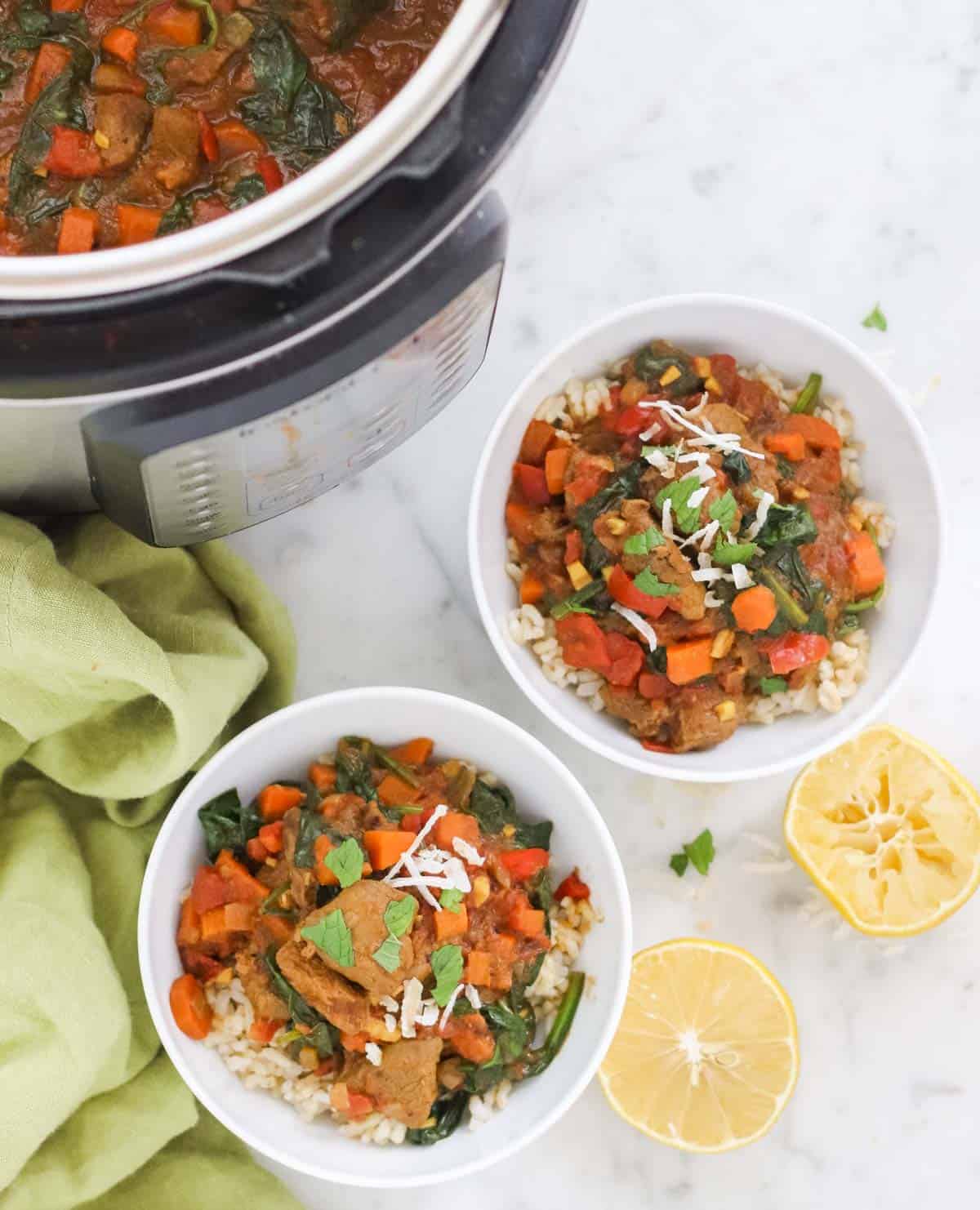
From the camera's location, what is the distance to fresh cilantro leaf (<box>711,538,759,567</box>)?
2.04 metres

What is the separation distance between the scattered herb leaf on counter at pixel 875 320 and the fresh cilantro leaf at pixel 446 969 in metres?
1.24

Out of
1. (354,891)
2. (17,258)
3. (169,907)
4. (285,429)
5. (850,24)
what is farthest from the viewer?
(850,24)

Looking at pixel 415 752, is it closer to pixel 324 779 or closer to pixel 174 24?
pixel 324 779

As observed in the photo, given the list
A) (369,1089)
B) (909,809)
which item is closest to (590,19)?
(909,809)

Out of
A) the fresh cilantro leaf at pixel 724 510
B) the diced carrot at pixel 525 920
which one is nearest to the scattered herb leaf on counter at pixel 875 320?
the fresh cilantro leaf at pixel 724 510

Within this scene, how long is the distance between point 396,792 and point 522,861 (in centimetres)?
21

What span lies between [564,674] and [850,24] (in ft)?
3.97

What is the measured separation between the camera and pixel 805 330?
2166 millimetres

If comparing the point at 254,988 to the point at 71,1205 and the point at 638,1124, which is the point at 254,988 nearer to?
the point at 71,1205

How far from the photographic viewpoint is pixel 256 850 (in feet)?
6.96

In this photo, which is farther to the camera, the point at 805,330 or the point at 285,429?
the point at 805,330

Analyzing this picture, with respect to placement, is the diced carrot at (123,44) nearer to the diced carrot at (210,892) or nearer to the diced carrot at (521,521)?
the diced carrot at (521,521)

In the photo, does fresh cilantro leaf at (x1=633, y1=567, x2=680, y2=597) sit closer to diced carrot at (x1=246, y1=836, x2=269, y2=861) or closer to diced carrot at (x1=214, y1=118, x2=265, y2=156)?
diced carrot at (x1=246, y1=836, x2=269, y2=861)

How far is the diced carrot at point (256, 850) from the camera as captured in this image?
2119 mm
